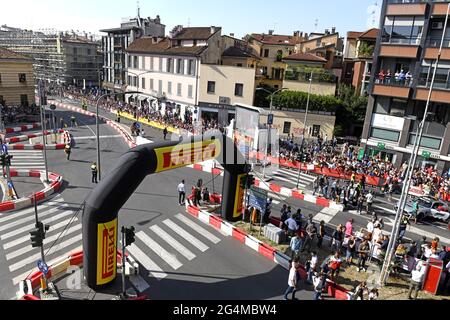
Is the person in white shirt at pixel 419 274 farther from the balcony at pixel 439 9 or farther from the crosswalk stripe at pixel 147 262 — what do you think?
the balcony at pixel 439 9

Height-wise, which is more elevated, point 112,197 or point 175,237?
point 112,197

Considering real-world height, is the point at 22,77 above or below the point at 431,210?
above

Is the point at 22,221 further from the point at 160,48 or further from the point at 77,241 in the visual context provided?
the point at 160,48

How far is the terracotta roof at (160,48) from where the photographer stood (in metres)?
47.3

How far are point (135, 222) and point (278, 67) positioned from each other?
155 feet

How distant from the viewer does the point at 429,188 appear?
2597cm

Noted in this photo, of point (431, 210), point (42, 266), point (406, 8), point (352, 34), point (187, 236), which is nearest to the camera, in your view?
point (42, 266)

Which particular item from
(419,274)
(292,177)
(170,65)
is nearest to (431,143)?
(292,177)

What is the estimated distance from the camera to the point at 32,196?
20.2 m

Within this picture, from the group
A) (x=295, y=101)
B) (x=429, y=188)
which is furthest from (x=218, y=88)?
(x=429, y=188)

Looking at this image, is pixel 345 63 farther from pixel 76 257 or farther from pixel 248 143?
pixel 76 257

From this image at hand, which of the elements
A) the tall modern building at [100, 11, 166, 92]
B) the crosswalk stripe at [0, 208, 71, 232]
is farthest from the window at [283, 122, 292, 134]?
the tall modern building at [100, 11, 166, 92]

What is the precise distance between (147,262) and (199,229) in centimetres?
397

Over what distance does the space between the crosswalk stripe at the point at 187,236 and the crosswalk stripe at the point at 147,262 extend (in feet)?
7.87
